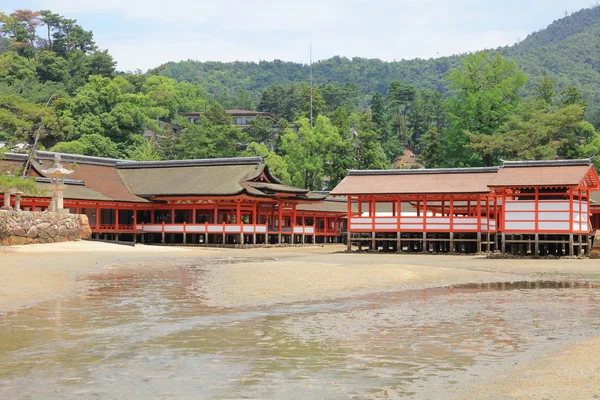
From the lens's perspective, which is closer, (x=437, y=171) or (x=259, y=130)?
(x=437, y=171)

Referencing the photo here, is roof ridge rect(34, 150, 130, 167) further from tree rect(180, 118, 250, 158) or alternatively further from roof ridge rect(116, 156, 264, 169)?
tree rect(180, 118, 250, 158)

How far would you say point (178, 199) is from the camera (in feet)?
192

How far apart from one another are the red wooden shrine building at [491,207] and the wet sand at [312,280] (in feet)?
12.6

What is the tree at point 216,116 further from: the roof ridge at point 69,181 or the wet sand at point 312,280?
the wet sand at point 312,280

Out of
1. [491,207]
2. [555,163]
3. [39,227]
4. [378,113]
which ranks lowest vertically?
[39,227]

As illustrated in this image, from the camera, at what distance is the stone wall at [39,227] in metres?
39.6

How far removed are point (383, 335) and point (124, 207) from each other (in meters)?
46.0

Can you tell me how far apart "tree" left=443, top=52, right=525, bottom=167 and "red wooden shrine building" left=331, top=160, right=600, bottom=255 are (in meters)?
22.6

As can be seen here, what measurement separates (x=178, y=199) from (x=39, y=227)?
1777 centimetres

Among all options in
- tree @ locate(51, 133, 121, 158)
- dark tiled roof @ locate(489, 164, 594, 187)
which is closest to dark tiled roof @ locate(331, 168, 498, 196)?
dark tiled roof @ locate(489, 164, 594, 187)

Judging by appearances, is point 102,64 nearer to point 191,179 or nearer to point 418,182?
point 191,179

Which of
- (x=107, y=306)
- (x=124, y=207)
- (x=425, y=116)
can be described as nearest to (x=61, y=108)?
(x=124, y=207)

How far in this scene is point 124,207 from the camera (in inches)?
2285

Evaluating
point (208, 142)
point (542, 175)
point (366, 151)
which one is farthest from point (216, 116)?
point (542, 175)
